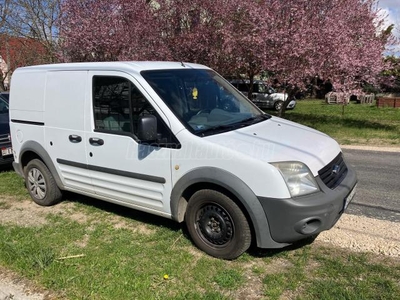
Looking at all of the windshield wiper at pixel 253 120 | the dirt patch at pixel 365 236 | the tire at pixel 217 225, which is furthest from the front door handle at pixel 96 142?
the dirt patch at pixel 365 236

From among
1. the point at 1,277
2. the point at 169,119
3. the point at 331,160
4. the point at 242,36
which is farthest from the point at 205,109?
the point at 242,36

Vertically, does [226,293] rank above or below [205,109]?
below

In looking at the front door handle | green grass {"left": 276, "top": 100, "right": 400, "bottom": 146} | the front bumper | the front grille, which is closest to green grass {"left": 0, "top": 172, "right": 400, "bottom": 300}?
the front bumper

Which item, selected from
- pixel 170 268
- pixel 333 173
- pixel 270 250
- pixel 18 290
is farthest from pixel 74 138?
pixel 333 173

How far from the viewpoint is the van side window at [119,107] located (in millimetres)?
3717

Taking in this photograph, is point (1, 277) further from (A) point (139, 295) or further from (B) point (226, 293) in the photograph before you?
(B) point (226, 293)

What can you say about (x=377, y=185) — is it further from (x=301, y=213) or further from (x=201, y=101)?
(x=201, y=101)

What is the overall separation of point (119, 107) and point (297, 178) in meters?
2.03

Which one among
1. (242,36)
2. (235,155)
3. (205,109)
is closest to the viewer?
(235,155)

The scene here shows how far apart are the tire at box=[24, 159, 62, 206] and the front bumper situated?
3170 millimetres

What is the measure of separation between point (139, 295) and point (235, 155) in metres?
1.41

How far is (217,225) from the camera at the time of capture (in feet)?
11.4

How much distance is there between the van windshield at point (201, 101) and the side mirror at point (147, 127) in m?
0.27

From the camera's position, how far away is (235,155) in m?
3.19
